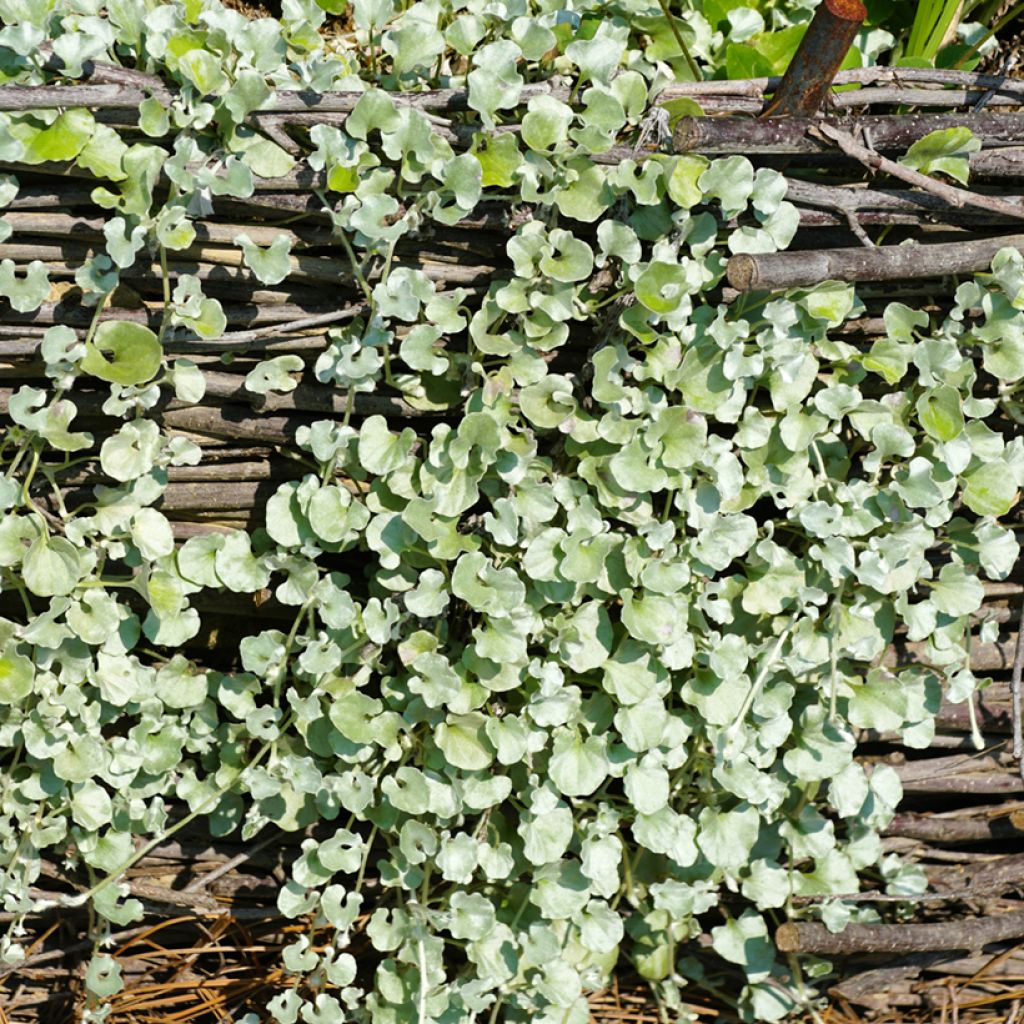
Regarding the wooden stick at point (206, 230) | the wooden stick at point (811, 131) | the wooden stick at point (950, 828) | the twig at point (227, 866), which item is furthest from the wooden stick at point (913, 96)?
the twig at point (227, 866)

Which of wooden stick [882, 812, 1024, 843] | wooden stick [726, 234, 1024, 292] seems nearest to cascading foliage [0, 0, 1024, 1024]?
wooden stick [726, 234, 1024, 292]

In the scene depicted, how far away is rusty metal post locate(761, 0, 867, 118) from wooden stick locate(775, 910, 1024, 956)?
42.4 inches

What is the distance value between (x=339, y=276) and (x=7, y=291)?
1.15 feet

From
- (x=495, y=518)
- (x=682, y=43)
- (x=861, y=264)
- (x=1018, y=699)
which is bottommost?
(x=1018, y=699)

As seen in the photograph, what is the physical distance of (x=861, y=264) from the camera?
1227mm

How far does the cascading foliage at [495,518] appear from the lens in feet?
3.80

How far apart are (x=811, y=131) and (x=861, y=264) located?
0.16 metres

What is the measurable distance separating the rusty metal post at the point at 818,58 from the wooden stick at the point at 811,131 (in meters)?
0.02

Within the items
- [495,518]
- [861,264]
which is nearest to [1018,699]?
[861,264]

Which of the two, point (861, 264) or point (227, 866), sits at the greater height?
point (861, 264)

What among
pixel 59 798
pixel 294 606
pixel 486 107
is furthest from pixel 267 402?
pixel 59 798

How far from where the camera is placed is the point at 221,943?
1.64 m

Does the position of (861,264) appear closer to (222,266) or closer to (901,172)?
(901,172)

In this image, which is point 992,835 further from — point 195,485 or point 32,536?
point 32,536
